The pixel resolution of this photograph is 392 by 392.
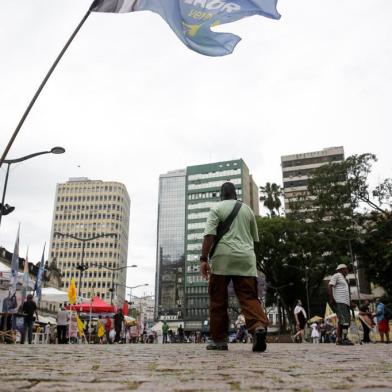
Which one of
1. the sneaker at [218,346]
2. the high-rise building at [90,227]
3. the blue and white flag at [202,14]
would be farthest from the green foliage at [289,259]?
the high-rise building at [90,227]

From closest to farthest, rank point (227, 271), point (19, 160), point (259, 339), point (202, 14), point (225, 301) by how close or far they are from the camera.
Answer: point (259, 339) < point (227, 271) < point (225, 301) < point (202, 14) < point (19, 160)

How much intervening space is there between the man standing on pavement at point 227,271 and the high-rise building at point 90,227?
143 meters

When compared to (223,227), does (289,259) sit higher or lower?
higher

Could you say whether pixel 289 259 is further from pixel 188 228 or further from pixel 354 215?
pixel 188 228

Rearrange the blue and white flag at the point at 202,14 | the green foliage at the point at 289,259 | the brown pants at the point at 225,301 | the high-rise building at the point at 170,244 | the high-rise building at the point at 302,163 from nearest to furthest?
1. the brown pants at the point at 225,301
2. the blue and white flag at the point at 202,14
3. the green foliage at the point at 289,259
4. the high-rise building at the point at 302,163
5. the high-rise building at the point at 170,244

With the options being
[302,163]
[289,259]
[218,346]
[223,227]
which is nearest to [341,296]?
[218,346]

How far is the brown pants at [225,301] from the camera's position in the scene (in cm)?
533

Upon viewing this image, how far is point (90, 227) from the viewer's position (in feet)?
504

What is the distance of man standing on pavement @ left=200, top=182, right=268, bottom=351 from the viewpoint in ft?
17.6

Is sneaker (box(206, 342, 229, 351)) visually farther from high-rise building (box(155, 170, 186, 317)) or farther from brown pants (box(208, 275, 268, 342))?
high-rise building (box(155, 170, 186, 317))

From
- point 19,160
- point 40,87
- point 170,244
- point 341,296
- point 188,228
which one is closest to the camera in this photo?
point 341,296

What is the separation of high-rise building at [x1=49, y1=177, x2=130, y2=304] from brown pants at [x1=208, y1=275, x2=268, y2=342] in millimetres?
143245

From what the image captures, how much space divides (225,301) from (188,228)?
119 m

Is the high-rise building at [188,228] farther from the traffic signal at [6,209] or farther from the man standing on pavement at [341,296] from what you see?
the man standing on pavement at [341,296]
